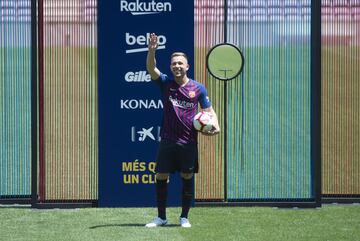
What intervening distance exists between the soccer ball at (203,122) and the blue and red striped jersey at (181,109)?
0.55ft

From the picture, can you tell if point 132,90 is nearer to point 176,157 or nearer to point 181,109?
point 181,109

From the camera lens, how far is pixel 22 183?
10.3 m

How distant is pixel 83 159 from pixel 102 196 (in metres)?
0.50

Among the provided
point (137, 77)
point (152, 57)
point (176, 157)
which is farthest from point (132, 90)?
point (176, 157)

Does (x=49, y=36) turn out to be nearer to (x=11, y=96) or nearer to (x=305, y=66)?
(x=11, y=96)

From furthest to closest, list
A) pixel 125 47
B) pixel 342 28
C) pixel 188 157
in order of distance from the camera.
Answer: pixel 342 28 < pixel 125 47 < pixel 188 157

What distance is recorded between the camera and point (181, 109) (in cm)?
890

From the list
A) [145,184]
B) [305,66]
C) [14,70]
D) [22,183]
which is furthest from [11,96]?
[305,66]

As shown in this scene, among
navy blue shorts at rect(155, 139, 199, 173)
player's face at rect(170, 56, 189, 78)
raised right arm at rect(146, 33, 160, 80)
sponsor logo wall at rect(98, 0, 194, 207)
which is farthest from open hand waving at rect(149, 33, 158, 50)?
sponsor logo wall at rect(98, 0, 194, 207)

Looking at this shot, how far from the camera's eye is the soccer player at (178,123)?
29.1 ft

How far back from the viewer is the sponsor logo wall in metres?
9.81

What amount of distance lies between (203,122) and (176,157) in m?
0.53

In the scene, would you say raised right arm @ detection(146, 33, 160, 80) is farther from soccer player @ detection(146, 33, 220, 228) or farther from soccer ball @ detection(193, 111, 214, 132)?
soccer ball @ detection(193, 111, 214, 132)

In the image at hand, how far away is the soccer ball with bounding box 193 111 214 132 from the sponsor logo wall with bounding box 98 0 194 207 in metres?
1.18
